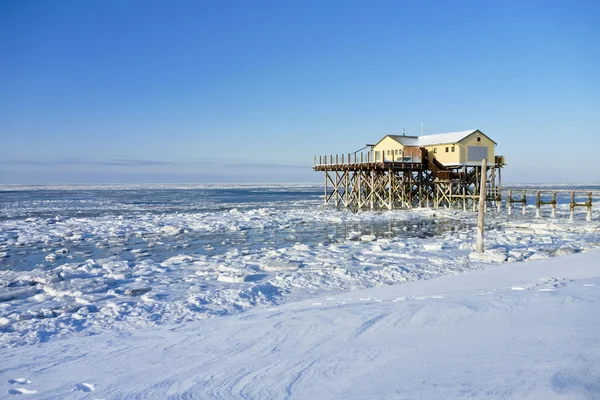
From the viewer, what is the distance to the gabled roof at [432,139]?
35188 mm

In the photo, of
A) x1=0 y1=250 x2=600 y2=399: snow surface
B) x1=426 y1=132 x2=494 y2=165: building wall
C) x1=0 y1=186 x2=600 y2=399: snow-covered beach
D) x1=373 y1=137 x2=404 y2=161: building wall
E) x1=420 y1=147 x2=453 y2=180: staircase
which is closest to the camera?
x1=0 y1=250 x2=600 y2=399: snow surface

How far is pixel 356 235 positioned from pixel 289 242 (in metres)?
3.48

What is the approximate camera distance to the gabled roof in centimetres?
3519

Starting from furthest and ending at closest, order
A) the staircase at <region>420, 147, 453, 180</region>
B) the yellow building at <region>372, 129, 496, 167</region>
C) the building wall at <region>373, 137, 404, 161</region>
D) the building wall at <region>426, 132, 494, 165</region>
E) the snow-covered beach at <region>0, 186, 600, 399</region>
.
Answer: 1. the building wall at <region>373, 137, 404, 161</region>
2. the yellow building at <region>372, 129, 496, 167</region>
3. the building wall at <region>426, 132, 494, 165</region>
4. the staircase at <region>420, 147, 453, 180</region>
5. the snow-covered beach at <region>0, 186, 600, 399</region>

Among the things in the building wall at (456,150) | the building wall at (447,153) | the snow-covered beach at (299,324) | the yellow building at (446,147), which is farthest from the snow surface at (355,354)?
the yellow building at (446,147)

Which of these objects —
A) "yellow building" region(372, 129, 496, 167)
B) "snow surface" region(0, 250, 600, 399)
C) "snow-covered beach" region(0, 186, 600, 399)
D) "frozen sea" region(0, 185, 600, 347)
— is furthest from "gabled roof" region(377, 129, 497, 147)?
"snow surface" region(0, 250, 600, 399)

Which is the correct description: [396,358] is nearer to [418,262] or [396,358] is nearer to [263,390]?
[263,390]

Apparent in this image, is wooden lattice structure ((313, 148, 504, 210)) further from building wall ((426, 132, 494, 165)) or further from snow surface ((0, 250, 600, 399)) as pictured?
snow surface ((0, 250, 600, 399))

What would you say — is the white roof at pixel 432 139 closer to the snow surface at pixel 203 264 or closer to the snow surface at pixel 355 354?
the snow surface at pixel 203 264

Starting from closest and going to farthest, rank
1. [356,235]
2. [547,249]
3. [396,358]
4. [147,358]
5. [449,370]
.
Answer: [449,370] → [396,358] → [147,358] → [547,249] → [356,235]

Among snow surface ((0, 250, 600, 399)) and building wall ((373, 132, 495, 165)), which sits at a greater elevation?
building wall ((373, 132, 495, 165))

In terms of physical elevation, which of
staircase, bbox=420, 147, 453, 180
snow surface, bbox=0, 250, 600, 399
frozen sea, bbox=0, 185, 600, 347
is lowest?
frozen sea, bbox=0, 185, 600, 347

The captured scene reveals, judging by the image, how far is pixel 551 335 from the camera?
5098mm

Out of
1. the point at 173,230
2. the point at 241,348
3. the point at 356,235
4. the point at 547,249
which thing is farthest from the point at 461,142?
the point at 241,348
